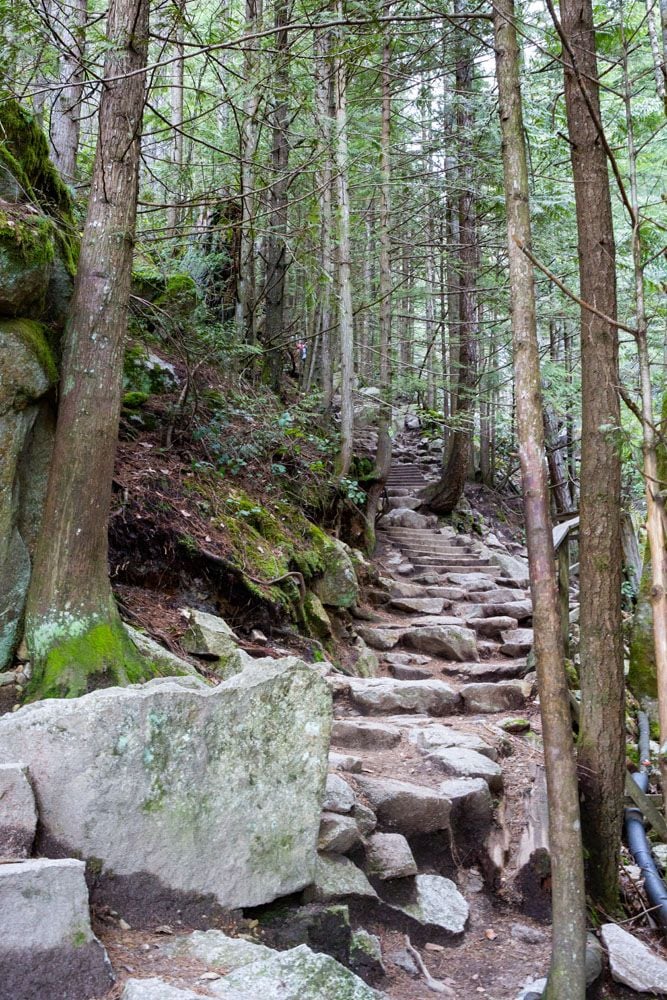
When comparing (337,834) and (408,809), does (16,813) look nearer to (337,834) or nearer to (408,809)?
(337,834)

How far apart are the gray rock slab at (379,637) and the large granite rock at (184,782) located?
18.2 ft

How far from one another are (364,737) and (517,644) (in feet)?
12.6

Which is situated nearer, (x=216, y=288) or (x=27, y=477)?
(x=27, y=477)

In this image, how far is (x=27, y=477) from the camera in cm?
471

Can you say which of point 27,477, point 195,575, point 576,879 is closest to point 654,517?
point 576,879

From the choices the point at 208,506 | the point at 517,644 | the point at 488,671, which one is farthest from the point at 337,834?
the point at 517,644

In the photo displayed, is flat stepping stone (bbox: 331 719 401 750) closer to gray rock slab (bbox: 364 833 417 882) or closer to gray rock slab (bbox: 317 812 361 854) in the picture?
gray rock slab (bbox: 364 833 417 882)

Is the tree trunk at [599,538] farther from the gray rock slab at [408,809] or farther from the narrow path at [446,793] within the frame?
the gray rock slab at [408,809]

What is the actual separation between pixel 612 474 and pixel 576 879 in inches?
91.7

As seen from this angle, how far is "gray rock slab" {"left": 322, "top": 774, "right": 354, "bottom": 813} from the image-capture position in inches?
166

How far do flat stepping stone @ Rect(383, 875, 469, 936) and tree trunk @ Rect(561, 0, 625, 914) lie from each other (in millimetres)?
820

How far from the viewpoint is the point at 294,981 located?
2.70 m

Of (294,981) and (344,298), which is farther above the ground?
(344,298)

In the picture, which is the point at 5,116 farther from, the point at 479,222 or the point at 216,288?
the point at 479,222
